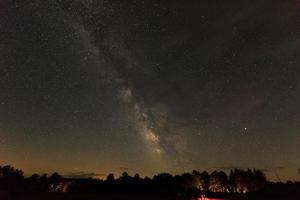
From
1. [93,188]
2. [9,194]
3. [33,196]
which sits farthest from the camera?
[93,188]

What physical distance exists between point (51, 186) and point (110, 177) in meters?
25.2

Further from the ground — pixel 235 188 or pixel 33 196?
pixel 235 188

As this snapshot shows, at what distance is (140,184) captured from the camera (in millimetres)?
69688

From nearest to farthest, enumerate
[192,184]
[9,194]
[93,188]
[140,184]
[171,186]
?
[9,194] → [93,188] → [140,184] → [171,186] → [192,184]

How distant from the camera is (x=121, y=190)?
62.4 meters

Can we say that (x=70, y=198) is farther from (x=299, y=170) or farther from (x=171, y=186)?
(x=299, y=170)

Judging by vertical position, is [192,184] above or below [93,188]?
above

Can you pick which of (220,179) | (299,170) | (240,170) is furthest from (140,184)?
(299,170)

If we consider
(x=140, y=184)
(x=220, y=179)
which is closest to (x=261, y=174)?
(x=220, y=179)

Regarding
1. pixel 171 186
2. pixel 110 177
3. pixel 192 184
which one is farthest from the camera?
pixel 110 177

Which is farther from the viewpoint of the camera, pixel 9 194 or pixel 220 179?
pixel 220 179

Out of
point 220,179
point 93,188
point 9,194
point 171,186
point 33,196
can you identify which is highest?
point 220,179

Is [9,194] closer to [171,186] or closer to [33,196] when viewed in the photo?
[33,196]

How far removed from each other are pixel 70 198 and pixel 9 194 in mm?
15818
